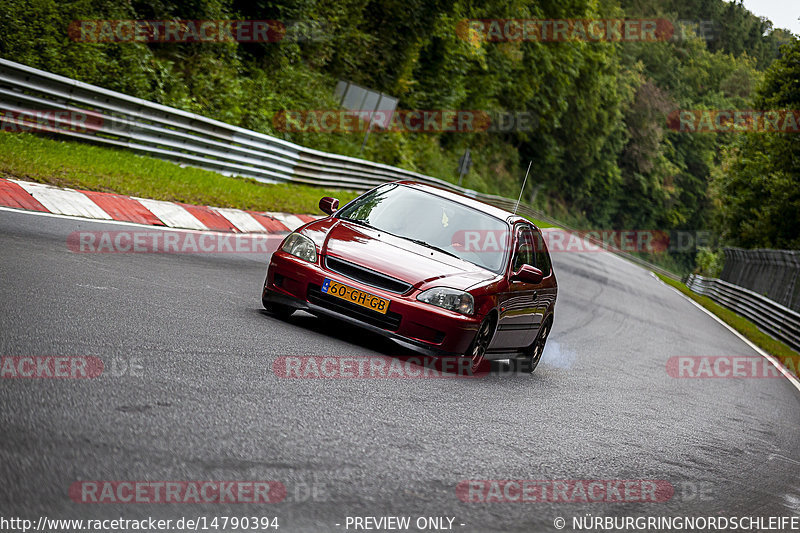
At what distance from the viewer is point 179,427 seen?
14.7 feet

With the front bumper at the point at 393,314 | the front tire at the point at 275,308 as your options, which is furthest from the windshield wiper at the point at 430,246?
the front tire at the point at 275,308

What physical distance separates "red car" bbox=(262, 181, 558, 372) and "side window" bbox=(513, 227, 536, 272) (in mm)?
13

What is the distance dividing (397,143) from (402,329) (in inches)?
1242

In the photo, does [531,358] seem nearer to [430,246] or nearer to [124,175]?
[430,246]

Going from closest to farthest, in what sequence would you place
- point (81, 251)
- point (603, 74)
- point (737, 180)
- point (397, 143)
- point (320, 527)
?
point (320, 527)
point (81, 251)
point (397, 143)
point (737, 180)
point (603, 74)

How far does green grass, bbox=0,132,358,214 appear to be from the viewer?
1213cm

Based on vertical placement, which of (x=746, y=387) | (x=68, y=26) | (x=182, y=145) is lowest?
(x=746, y=387)

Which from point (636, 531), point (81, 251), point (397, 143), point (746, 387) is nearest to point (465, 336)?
point (636, 531)

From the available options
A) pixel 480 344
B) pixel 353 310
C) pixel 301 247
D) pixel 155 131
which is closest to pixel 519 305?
pixel 480 344

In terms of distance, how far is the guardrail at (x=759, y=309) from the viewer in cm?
2366

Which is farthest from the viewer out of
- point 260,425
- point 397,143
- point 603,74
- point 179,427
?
point 603,74

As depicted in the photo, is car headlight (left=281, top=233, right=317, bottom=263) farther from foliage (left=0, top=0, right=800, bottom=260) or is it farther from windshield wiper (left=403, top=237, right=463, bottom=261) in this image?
foliage (left=0, top=0, right=800, bottom=260)

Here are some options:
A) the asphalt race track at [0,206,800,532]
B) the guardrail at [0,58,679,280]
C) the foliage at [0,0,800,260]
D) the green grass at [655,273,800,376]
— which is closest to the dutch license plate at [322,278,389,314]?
the asphalt race track at [0,206,800,532]

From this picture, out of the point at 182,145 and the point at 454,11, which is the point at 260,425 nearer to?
the point at 182,145
